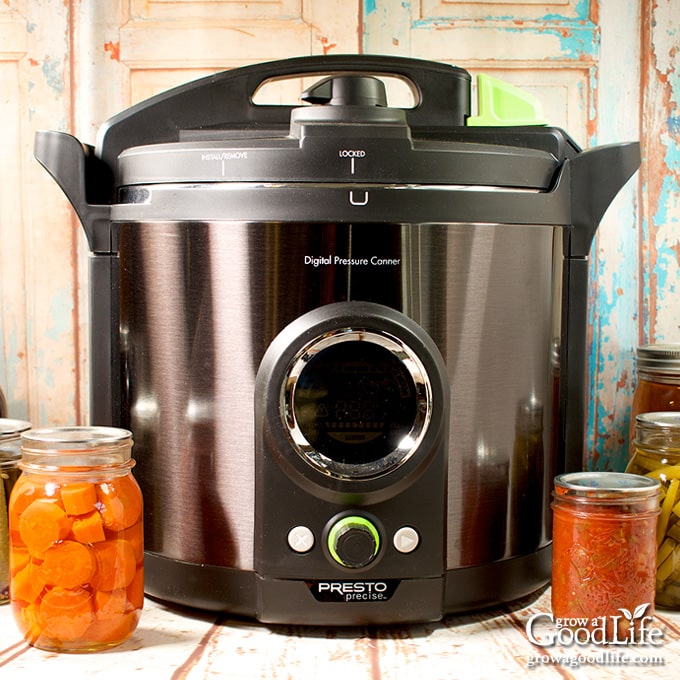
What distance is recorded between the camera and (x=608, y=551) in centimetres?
78

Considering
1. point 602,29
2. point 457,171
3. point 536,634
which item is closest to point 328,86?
point 457,171

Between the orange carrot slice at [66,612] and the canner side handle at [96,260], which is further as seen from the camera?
the canner side handle at [96,260]

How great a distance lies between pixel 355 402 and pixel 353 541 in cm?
11

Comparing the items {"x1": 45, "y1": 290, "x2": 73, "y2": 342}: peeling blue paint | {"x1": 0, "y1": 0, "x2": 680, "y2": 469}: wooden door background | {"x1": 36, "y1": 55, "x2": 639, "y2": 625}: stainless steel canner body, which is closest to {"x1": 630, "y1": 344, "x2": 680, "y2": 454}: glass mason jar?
{"x1": 0, "y1": 0, "x2": 680, "y2": 469}: wooden door background

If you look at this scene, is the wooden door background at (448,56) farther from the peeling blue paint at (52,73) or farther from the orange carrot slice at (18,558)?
the orange carrot slice at (18,558)

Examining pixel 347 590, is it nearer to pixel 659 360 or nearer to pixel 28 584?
pixel 28 584

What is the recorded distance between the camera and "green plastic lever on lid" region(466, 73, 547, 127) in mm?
945

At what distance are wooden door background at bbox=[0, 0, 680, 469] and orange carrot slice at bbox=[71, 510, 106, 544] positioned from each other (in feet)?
1.68

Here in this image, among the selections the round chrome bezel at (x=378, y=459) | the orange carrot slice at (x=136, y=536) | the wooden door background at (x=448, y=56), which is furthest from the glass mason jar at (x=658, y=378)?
the orange carrot slice at (x=136, y=536)

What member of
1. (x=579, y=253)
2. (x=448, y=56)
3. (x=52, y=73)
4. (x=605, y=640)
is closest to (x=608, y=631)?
(x=605, y=640)

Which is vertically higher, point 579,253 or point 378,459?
point 579,253

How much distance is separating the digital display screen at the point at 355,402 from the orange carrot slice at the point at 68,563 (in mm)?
189

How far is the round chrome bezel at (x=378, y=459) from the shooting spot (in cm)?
77

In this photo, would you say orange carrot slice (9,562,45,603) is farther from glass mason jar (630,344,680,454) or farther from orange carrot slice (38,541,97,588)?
glass mason jar (630,344,680,454)
